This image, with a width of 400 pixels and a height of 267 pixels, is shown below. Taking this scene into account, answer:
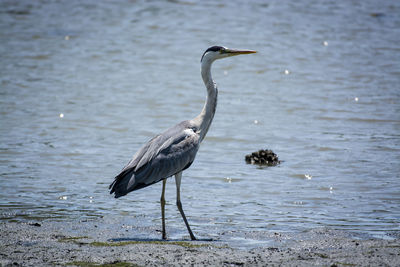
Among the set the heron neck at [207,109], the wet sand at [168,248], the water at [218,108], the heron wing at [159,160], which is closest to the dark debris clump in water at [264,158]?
the water at [218,108]

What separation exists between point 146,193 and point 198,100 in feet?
19.4

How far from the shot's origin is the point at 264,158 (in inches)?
380

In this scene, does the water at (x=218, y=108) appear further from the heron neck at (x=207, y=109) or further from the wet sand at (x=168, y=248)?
the heron neck at (x=207, y=109)

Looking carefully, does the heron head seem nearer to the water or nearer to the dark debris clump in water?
the water

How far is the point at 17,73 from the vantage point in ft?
52.1

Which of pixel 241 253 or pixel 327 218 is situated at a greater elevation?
pixel 241 253

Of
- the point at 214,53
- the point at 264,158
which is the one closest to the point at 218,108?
the point at 264,158

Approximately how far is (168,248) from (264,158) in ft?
13.8

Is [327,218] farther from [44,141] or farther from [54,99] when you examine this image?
[54,99]

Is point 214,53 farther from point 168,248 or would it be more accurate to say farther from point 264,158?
point 168,248

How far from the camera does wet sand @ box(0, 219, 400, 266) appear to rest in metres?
5.33

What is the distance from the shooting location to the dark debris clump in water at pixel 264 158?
965 cm

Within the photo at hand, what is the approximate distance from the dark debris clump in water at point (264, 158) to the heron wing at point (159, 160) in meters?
2.71

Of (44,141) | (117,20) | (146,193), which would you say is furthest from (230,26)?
(146,193)
